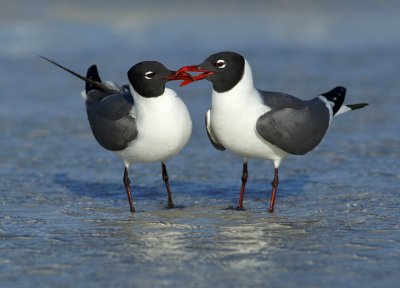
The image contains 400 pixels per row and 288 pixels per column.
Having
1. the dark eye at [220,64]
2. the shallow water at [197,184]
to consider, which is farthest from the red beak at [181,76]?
the shallow water at [197,184]

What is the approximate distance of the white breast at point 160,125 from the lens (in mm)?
7602

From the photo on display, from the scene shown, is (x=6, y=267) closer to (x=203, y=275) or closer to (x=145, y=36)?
(x=203, y=275)

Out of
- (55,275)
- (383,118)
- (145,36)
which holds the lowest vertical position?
(55,275)

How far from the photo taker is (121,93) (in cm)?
845

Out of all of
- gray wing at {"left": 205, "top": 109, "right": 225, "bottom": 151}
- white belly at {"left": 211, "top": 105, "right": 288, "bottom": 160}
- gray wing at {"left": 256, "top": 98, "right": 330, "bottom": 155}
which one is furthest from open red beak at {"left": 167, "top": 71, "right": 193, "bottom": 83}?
gray wing at {"left": 256, "top": 98, "right": 330, "bottom": 155}

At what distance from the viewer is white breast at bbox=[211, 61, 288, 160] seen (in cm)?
761

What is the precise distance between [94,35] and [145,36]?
3.38 ft

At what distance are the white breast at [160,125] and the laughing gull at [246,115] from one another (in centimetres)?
21

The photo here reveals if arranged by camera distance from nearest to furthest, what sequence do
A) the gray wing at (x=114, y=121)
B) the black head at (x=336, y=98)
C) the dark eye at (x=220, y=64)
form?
the dark eye at (x=220, y=64) < the gray wing at (x=114, y=121) < the black head at (x=336, y=98)

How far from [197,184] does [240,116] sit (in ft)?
5.31

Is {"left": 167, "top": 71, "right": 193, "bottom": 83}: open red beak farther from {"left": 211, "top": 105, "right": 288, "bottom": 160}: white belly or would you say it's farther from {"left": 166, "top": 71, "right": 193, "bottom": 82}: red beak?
{"left": 211, "top": 105, "right": 288, "bottom": 160}: white belly

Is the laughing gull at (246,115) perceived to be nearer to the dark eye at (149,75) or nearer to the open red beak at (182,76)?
the open red beak at (182,76)

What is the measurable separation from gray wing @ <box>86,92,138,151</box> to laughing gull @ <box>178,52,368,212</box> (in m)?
0.56

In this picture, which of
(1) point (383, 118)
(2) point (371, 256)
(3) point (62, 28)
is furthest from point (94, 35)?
(2) point (371, 256)
